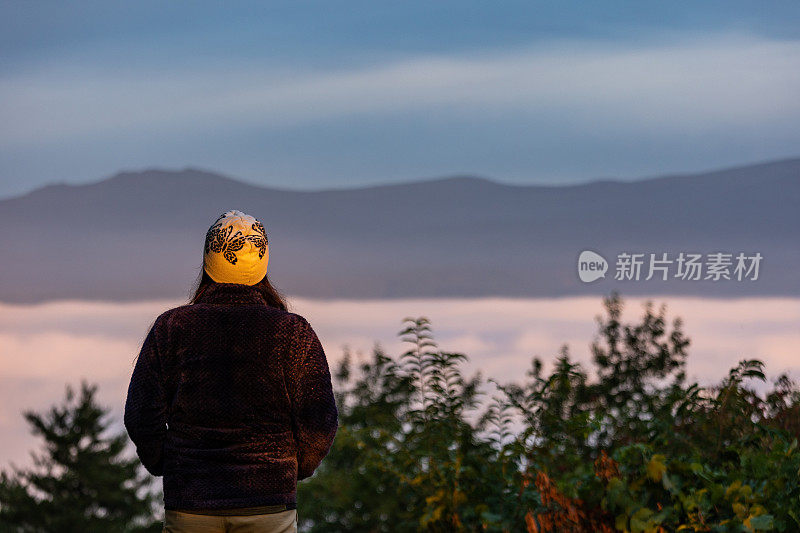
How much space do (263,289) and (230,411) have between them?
2.12 ft

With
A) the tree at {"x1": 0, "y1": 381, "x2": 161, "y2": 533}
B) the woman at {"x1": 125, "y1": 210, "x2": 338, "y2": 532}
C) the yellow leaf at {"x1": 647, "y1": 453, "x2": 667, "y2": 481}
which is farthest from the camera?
the tree at {"x1": 0, "y1": 381, "x2": 161, "y2": 533}

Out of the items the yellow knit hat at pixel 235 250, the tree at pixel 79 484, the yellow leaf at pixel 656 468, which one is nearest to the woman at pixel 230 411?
the yellow knit hat at pixel 235 250

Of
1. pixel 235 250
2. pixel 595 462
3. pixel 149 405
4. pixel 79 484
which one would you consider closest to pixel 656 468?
pixel 595 462

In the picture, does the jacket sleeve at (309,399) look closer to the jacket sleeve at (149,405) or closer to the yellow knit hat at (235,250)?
the yellow knit hat at (235,250)

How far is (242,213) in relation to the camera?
14.8ft

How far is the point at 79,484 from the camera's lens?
3200cm

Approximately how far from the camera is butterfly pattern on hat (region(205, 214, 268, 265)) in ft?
14.5

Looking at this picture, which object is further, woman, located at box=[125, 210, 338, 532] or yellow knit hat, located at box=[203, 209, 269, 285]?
yellow knit hat, located at box=[203, 209, 269, 285]

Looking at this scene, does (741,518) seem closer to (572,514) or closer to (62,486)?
(572,514)

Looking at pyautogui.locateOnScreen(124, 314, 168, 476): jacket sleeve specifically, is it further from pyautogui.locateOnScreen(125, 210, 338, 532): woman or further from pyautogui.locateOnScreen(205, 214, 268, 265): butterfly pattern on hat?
pyautogui.locateOnScreen(205, 214, 268, 265): butterfly pattern on hat

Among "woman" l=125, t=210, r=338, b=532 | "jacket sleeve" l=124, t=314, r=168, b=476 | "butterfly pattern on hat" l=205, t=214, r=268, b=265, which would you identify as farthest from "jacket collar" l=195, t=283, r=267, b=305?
"jacket sleeve" l=124, t=314, r=168, b=476

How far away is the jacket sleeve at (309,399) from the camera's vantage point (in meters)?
4.21

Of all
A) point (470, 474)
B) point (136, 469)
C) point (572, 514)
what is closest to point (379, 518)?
point (470, 474)

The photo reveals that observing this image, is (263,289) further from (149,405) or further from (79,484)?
(79,484)
